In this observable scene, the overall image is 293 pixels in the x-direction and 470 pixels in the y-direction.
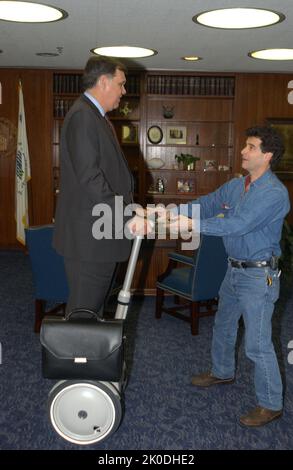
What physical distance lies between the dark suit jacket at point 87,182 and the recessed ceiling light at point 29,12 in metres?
2.31

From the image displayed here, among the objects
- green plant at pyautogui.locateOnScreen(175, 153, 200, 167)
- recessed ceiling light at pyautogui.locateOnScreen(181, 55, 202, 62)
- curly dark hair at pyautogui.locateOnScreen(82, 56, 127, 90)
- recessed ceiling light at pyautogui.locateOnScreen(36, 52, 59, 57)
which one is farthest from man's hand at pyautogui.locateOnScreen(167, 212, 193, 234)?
green plant at pyautogui.locateOnScreen(175, 153, 200, 167)

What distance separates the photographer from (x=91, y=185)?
2.29 m

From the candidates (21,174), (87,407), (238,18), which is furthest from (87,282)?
(21,174)

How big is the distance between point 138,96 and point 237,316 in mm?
5376

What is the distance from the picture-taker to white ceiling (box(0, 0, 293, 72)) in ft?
13.8

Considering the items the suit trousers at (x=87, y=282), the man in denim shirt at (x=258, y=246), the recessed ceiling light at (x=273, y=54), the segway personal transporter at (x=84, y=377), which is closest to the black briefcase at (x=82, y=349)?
the segway personal transporter at (x=84, y=377)

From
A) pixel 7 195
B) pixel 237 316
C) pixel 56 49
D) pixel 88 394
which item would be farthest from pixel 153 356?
pixel 7 195

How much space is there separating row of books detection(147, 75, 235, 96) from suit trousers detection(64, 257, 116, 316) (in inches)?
220

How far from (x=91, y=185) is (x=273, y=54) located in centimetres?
465

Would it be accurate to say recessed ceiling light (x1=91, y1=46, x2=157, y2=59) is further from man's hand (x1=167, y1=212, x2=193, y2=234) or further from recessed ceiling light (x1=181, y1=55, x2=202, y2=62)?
man's hand (x1=167, y1=212, x2=193, y2=234)

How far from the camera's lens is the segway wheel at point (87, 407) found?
2271 mm

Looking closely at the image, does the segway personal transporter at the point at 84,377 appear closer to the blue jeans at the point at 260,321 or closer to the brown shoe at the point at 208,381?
the blue jeans at the point at 260,321

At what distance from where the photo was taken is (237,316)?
2.89 m

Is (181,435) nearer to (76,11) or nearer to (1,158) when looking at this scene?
(76,11)
